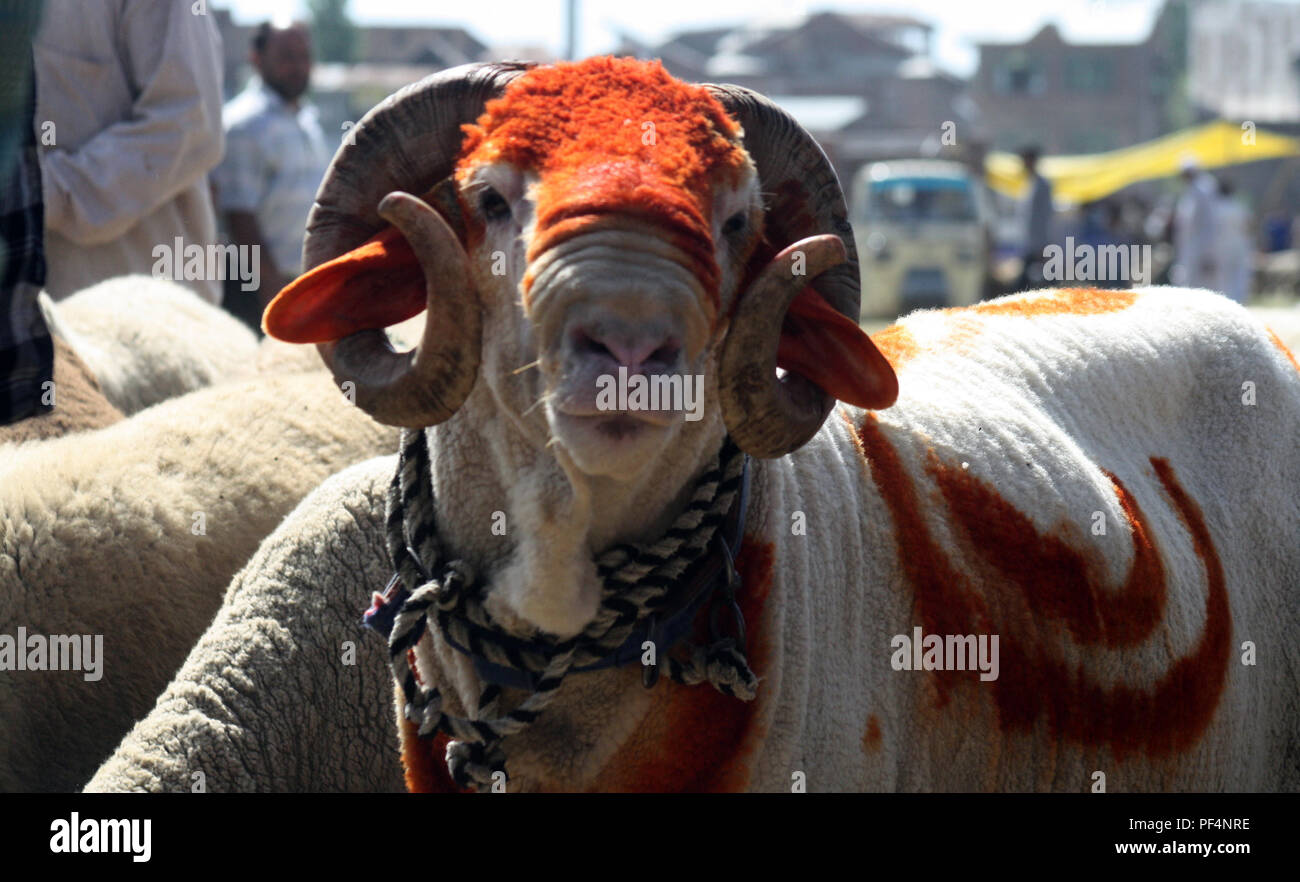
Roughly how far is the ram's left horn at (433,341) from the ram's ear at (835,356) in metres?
0.53

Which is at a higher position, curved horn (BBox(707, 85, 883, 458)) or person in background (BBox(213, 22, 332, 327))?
person in background (BBox(213, 22, 332, 327))

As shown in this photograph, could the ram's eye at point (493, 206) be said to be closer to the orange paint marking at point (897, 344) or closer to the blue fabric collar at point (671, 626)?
the blue fabric collar at point (671, 626)

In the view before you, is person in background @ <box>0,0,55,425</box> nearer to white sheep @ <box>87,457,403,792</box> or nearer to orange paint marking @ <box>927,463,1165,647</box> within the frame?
white sheep @ <box>87,457,403,792</box>

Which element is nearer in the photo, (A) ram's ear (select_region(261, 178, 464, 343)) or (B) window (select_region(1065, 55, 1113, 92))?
(A) ram's ear (select_region(261, 178, 464, 343))

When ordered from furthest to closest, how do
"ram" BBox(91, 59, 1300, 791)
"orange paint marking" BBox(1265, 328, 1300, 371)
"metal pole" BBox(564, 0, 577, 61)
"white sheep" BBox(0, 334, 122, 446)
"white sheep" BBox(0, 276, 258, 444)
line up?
"metal pole" BBox(564, 0, 577, 61) < "white sheep" BBox(0, 276, 258, 444) < "white sheep" BBox(0, 334, 122, 446) < "orange paint marking" BBox(1265, 328, 1300, 371) < "ram" BBox(91, 59, 1300, 791)

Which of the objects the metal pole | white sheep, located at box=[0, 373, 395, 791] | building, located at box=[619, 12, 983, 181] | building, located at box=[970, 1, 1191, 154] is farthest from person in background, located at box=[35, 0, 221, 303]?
building, located at box=[970, 1, 1191, 154]

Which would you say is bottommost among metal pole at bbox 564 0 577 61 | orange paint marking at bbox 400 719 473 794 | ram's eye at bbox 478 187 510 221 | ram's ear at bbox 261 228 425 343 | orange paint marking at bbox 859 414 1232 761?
orange paint marking at bbox 400 719 473 794

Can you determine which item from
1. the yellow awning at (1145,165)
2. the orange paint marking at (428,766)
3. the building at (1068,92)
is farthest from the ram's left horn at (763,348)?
the building at (1068,92)

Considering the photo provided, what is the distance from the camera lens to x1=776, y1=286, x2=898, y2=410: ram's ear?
2514mm

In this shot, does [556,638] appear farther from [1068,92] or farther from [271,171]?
[1068,92]

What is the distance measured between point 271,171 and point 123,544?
3733mm

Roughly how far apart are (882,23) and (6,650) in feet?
254

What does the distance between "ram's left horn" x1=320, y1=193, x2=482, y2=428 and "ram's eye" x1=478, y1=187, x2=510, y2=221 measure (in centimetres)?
8
